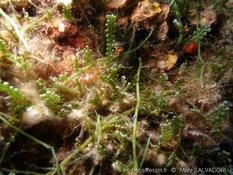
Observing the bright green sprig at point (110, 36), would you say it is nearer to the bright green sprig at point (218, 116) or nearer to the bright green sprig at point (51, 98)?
the bright green sprig at point (51, 98)

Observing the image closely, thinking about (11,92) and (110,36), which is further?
(110,36)

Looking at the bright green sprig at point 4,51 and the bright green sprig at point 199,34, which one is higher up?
the bright green sprig at point 199,34

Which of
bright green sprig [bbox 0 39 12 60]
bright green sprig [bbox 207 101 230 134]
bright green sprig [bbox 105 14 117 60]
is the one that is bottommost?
bright green sprig [bbox 207 101 230 134]

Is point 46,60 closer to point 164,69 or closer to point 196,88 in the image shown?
point 164,69

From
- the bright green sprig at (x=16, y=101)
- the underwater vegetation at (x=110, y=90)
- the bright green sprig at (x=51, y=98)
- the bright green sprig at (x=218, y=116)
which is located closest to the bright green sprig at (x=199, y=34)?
the underwater vegetation at (x=110, y=90)

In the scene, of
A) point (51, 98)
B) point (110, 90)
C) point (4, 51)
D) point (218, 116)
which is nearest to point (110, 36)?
point (110, 90)

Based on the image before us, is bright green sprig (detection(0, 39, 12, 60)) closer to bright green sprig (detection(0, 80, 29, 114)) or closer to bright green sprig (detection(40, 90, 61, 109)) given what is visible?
bright green sprig (detection(0, 80, 29, 114))

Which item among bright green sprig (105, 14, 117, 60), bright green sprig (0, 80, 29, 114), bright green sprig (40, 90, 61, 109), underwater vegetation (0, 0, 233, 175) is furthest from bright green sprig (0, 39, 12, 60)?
bright green sprig (105, 14, 117, 60)

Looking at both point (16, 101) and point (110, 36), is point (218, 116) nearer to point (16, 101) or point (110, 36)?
point (110, 36)

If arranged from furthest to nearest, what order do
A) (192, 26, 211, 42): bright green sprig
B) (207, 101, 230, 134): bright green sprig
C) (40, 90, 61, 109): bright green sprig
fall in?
(192, 26, 211, 42): bright green sprig → (207, 101, 230, 134): bright green sprig → (40, 90, 61, 109): bright green sprig

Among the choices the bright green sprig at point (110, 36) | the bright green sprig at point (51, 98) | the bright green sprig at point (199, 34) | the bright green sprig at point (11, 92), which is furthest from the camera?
the bright green sprig at point (199, 34)

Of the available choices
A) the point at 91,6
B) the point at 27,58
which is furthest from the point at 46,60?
the point at 91,6
